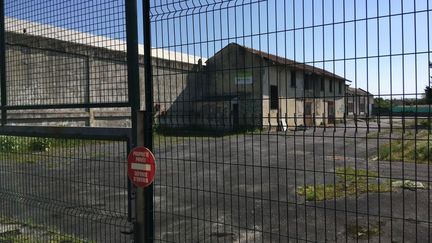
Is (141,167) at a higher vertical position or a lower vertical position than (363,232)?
higher

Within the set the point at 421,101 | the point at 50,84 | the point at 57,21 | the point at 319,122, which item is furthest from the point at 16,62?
the point at 421,101

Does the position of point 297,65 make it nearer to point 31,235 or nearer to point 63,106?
point 63,106

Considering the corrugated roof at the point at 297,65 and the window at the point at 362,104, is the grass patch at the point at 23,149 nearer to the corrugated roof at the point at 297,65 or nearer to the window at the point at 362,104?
the corrugated roof at the point at 297,65

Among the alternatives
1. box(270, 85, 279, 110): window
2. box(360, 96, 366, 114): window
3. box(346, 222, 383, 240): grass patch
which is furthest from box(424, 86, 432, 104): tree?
box(346, 222, 383, 240): grass patch

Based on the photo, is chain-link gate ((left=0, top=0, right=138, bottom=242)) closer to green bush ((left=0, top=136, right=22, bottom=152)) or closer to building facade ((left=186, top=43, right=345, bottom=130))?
green bush ((left=0, top=136, right=22, bottom=152))

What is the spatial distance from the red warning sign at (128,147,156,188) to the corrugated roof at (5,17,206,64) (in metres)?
0.83

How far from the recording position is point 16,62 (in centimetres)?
558

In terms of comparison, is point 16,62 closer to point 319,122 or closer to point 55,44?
point 55,44

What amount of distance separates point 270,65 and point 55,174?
132 inches

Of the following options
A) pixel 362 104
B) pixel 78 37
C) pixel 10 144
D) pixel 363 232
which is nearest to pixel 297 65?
pixel 362 104

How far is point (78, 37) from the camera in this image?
453cm

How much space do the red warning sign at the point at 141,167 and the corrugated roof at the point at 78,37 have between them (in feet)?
2.73

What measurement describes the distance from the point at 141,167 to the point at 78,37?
69.0 inches

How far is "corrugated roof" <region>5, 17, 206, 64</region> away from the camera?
379 centimetres
